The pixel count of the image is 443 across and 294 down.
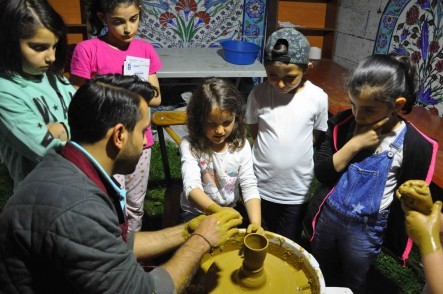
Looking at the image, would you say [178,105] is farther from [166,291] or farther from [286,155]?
[166,291]

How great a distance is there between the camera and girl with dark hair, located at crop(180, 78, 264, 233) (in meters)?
1.95

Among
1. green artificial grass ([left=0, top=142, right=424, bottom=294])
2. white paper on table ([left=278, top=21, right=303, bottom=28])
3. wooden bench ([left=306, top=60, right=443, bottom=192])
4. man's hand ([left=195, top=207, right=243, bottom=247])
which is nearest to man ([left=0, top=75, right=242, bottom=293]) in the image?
man's hand ([left=195, top=207, right=243, bottom=247])

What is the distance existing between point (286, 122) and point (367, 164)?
0.52 meters

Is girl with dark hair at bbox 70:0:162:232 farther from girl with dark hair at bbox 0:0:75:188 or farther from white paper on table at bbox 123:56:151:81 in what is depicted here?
girl with dark hair at bbox 0:0:75:188

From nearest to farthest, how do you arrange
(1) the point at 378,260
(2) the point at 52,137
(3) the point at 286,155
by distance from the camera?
(2) the point at 52,137, (3) the point at 286,155, (1) the point at 378,260

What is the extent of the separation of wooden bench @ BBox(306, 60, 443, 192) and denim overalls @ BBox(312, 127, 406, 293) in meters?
1.11

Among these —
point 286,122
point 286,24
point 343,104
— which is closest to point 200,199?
point 286,122

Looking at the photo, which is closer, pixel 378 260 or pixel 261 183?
pixel 261 183

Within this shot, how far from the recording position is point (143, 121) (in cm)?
141

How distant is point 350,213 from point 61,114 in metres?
1.56

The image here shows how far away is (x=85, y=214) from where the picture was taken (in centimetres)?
111

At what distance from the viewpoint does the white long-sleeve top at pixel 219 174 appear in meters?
2.02

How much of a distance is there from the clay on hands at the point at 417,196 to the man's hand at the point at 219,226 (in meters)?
0.71

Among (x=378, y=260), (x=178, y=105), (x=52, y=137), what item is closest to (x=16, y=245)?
(x=52, y=137)
